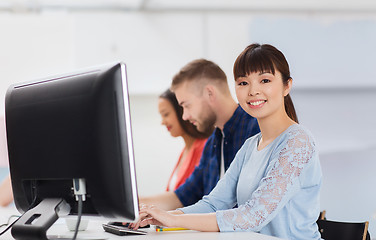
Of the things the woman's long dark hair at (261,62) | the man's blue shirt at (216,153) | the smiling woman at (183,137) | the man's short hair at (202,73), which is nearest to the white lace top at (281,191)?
the woman's long dark hair at (261,62)

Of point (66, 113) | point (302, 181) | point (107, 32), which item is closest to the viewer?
point (66, 113)

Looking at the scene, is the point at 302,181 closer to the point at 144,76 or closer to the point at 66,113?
the point at 66,113

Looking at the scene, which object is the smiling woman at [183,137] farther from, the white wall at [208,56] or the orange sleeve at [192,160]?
the white wall at [208,56]

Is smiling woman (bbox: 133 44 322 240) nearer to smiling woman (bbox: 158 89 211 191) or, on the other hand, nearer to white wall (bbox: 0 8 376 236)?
smiling woman (bbox: 158 89 211 191)

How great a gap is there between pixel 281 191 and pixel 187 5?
3.40 m

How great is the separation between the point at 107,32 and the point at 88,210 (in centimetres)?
348

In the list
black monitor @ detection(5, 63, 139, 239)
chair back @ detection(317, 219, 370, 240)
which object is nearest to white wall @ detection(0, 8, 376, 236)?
chair back @ detection(317, 219, 370, 240)

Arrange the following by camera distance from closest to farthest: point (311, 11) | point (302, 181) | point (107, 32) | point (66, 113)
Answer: point (66, 113)
point (302, 181)
point (107, 32)
point (311, 11)

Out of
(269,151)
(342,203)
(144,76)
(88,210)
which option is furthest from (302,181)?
(342,203)

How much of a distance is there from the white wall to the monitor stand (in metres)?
3.35

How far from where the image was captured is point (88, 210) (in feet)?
4.70

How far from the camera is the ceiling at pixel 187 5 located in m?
4.57

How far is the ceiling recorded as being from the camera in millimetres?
4570

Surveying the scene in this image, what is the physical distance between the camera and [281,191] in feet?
5.26
